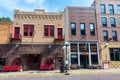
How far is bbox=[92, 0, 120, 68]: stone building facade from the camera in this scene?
3111cm

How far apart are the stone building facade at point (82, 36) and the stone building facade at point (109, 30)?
3.65 feet

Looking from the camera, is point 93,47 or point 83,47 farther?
point 93,47

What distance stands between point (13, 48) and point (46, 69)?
6.53 meters

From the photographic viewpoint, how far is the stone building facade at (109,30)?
31.1m

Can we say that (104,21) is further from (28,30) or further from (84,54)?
(28,30)

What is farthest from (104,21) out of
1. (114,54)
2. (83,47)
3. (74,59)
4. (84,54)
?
(74,59)

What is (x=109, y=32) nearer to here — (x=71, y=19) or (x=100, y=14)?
(x=100, y=14)

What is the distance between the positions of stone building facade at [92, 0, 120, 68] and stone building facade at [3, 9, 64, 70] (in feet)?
25.2

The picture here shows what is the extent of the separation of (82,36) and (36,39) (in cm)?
855

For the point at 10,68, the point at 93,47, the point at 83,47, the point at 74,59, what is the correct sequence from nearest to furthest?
the point at 10,68, the point at 74,59, the point at 83,47, the point at 93,47

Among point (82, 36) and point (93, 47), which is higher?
point (82, 36)

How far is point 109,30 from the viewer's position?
32.5 metres

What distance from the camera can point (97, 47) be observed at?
1230 inches

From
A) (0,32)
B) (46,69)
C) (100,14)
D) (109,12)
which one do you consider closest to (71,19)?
(100,14)
